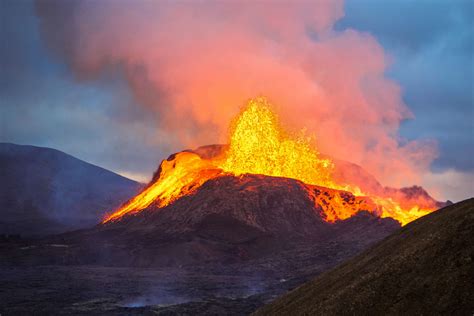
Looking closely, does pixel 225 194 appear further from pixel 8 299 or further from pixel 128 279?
pixel 8 299

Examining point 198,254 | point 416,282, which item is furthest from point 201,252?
point 416,282

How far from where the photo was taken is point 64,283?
214ft

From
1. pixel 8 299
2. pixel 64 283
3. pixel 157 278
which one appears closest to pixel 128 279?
pixel 157 278

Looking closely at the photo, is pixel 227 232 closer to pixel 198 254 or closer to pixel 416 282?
pixel 198 254

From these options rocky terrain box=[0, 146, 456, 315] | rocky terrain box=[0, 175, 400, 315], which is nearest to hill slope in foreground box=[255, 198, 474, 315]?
rocky terrain box=[0, 146, 456, 315]

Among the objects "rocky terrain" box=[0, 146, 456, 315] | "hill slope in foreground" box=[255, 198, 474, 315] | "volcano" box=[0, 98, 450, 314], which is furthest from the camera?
"volcano" box=[0, 98, 450, 314]

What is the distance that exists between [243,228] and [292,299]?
7189 centimetres

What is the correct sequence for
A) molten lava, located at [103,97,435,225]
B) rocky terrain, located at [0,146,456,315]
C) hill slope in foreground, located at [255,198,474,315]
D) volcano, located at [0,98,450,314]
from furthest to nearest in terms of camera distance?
1. molten lava, located at [103,97,435,225]
2. volcano, located at [0,98,450,314]
3. rocky terrain, located at [0,146,456,315]
4. hill slope in foreground, located at [255,198,474,315]

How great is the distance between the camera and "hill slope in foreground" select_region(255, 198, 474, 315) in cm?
1769

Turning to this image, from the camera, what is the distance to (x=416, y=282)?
19922 mm

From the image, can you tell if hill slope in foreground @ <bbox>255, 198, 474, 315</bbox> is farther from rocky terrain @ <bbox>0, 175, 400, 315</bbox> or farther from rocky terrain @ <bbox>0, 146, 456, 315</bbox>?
→ rocky terrain @ <bbox>0, 175, 400, 315</bbox>

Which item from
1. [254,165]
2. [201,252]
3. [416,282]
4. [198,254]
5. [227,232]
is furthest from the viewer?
[254,165]

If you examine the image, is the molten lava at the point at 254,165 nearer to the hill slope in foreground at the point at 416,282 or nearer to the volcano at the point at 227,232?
A: the volcano at the point at 227,232

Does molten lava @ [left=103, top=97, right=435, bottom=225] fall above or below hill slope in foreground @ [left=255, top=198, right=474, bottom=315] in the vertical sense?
above
